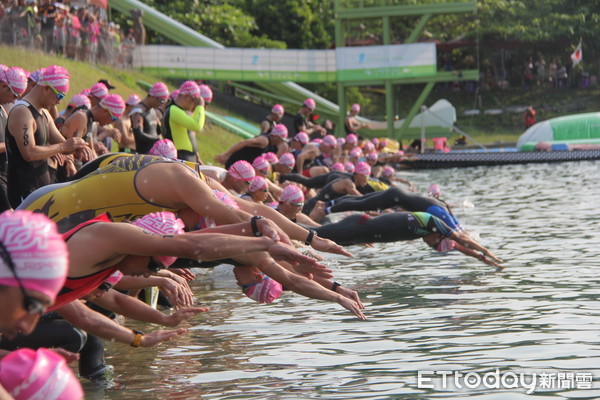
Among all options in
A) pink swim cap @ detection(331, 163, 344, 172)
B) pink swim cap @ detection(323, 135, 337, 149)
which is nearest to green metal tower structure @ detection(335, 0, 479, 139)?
pink swim cap @ detection(323, 135, 337, 149)

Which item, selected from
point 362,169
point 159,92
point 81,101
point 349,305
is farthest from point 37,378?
point 362,169

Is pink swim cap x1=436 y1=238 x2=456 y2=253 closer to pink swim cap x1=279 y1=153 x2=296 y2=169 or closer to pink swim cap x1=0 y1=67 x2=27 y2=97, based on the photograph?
pink swim cap x1=0 y1=67 x2=27 y2=97

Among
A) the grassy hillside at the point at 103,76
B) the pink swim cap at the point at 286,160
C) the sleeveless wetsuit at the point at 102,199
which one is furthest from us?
the grassy hillside at the point at 103,76

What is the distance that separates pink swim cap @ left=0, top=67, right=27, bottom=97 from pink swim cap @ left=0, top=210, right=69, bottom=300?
681 centimetres

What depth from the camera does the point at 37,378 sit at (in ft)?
12.7

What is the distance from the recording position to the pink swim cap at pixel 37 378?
152 inches

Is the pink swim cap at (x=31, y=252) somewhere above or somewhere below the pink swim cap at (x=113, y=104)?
below

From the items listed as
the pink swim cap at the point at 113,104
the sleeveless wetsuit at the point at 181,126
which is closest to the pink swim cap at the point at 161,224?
the pink swim cap at the point at 113,104

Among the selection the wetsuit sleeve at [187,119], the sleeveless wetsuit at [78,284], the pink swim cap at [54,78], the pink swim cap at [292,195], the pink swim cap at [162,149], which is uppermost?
the pink swim cap at [54,78]

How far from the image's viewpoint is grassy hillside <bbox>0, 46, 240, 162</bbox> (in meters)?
25.1

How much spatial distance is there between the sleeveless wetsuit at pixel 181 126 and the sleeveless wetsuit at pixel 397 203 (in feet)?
10.1

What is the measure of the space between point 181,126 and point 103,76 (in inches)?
683

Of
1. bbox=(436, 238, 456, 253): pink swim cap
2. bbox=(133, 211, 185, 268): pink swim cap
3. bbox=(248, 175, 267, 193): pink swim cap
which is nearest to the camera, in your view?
bbox=(133, 211, 185, 268): pink swim cap

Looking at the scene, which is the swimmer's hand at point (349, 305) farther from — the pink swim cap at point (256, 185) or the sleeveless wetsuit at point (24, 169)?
the pink swim cap at point (256, 185)
